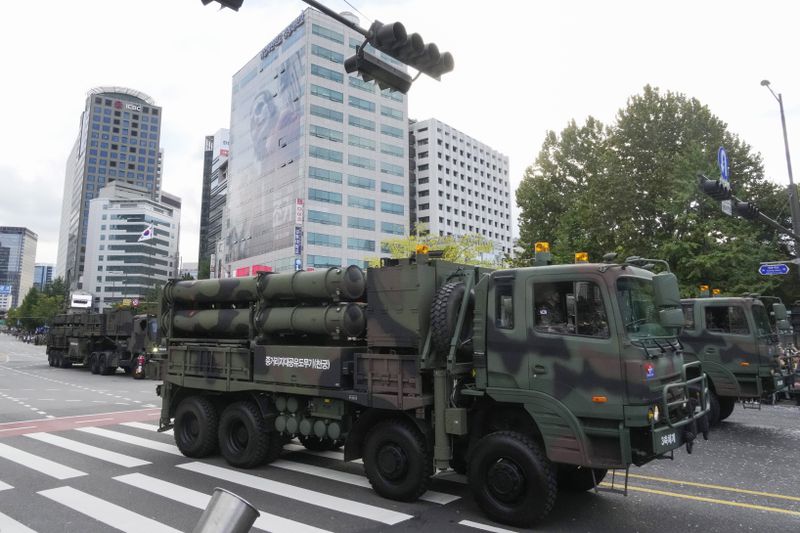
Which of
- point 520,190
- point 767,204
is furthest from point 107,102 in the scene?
point 767,204

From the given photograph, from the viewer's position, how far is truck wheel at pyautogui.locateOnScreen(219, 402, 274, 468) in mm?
8273

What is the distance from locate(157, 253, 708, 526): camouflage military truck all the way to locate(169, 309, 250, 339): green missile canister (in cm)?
8

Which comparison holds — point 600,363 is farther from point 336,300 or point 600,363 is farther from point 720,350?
point 720,350

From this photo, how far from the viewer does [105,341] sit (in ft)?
95.3

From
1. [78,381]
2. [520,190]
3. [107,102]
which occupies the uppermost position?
[107,102]

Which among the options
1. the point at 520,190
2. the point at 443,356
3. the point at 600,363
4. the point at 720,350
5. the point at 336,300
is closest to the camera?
the point at 600,363

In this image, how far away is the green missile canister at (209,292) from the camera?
893 cm

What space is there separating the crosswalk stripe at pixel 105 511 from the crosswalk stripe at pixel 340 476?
2.62m

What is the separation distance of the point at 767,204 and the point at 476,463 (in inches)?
1202

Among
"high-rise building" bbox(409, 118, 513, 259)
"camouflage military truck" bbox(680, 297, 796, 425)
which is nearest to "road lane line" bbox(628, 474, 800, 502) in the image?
"camouflage military truck" bbox(680, 297, 796, 425)

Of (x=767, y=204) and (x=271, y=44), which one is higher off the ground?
(x=271, y=44)

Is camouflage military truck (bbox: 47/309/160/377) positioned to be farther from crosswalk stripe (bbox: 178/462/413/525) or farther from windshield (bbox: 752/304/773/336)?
windshield (bbox: 752/304/773/336)

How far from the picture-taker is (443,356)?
679 cm

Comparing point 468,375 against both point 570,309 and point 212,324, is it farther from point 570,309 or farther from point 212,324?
point 212,324
